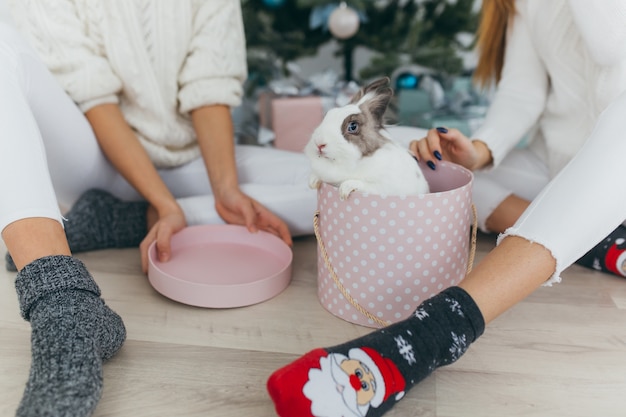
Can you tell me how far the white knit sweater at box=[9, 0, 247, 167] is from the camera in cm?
109

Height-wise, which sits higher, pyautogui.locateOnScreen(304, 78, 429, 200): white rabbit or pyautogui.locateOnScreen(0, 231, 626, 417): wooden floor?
pyautogui.locateOnScreen(304, 78, 429, 200): white rabbit

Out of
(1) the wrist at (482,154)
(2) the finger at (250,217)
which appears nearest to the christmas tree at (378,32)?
(1) the wrist at (482,154)

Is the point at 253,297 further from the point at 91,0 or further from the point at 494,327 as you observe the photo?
the point at 91,0

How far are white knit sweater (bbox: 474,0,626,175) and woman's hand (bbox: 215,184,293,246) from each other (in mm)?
415

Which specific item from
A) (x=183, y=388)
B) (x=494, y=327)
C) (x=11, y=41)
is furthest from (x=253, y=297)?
(x=11, y=41)

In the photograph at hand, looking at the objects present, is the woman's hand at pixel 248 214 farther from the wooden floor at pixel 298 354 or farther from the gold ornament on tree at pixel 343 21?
the gold ornament on tree at pixel 343 21

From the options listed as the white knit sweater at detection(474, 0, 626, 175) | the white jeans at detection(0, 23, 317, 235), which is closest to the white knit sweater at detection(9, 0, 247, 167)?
the white jeans at detection(0, 23, 317, 235)

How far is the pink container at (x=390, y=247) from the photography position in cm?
82

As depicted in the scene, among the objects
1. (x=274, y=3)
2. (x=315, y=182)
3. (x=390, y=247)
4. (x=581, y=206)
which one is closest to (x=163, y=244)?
(x=315, y=182)

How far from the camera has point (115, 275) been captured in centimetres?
109

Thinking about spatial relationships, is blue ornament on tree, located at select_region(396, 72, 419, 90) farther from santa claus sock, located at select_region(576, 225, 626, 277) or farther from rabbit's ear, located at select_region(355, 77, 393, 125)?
rabbit's ear, located at select_region(355, 77, 393, 125)

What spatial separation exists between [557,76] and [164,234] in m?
0.78

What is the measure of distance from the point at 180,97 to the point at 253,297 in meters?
0.46

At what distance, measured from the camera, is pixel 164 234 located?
41.4 inches
